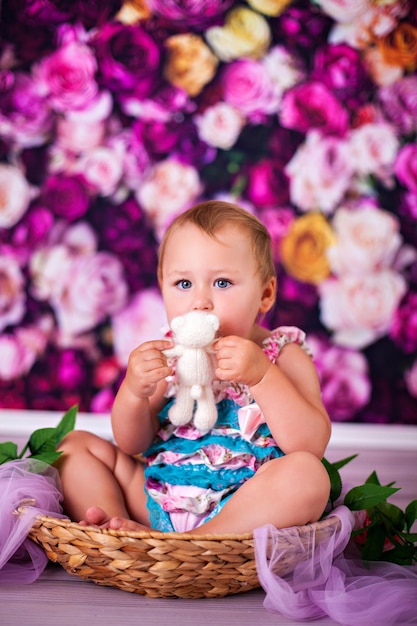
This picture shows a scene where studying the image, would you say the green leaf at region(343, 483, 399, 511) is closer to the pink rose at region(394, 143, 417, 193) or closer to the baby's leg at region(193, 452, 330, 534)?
the baby's leg at region(193, 452, 330, 534)

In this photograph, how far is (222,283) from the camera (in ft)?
4.22

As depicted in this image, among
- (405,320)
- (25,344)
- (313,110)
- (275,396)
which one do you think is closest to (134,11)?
(313,110)

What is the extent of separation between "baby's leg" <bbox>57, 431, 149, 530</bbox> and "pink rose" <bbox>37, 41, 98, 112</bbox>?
1.40 m

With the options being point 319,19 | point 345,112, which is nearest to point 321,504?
point 345,112

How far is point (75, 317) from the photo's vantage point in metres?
2.46

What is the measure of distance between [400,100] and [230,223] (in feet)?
4.33

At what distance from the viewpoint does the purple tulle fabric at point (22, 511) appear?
3.64 feet

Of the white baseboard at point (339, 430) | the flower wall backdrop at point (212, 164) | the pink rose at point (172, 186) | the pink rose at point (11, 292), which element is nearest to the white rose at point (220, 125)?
the flower wall backdrop at point (212, 164)

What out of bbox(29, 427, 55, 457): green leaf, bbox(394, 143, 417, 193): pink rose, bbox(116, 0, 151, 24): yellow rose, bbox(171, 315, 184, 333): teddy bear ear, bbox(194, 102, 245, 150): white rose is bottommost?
bbox(29, 427, 55, 457): green leaf

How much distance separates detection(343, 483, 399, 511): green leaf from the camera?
4.03 feet

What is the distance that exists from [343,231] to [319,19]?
662 millimetres

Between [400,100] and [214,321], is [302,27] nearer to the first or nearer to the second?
[400,100]

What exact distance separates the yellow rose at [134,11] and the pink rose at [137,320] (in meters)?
0.85

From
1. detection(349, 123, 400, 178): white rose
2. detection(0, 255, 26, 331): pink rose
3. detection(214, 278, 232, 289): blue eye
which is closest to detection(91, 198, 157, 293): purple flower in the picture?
detection(0, 255, 26, 331): pink rose
